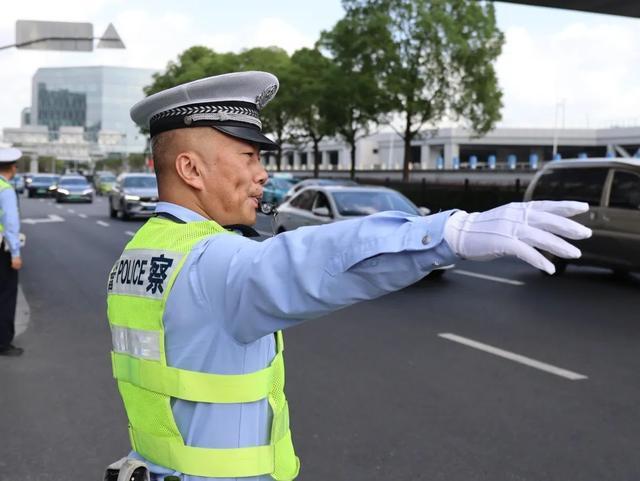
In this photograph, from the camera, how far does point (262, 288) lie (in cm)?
131

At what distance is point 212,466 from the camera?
1.57 m

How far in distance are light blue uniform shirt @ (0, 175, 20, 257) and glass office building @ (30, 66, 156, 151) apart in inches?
5655

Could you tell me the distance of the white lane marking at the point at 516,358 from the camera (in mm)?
6291

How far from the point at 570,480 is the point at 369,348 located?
3.30 metres

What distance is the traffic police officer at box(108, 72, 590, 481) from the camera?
1232 millimetres

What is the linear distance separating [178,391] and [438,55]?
1259 inches

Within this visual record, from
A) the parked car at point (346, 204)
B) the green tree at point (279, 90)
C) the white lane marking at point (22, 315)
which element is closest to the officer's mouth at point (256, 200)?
the white lane marking at point (22, 315)

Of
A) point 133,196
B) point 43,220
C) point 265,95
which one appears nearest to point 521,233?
point 265,95

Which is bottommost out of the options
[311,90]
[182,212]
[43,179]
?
[43,179]

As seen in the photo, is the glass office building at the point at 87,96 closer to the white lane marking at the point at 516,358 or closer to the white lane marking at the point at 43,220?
the white lane marking at the point at 43,220

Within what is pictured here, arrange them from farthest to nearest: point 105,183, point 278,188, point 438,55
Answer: point 105,183 < point 278,188 < point 438,55

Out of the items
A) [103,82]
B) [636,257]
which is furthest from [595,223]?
[103,82]

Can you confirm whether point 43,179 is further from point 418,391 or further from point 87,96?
point 87,96

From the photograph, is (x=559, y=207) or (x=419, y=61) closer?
(x=559, y=207)
